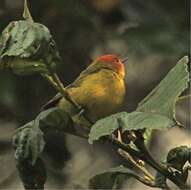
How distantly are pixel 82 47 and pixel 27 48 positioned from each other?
4.45 ft

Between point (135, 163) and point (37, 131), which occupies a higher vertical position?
point (37, 131)

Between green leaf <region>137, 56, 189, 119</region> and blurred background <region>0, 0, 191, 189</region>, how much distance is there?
97 cm

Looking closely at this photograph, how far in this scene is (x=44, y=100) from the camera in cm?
200

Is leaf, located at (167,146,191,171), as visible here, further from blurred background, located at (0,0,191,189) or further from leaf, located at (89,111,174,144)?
blurred background, located at (0,0,191,189)

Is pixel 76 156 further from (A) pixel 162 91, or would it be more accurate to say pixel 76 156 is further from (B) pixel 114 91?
(A) pixel 162 91

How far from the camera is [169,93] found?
2.89 ft

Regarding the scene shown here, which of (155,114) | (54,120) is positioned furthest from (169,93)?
Result: (54,120)

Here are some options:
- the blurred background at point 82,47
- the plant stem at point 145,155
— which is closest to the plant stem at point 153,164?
the plant stem at point 145,155

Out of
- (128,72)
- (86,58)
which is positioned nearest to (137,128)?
(86,58)

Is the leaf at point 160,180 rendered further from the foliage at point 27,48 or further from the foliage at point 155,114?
the foliage at point 27,48

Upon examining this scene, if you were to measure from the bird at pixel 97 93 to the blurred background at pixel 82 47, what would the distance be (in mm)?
502

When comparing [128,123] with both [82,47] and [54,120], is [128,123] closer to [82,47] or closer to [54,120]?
[54,120]

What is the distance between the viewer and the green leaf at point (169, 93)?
86cm

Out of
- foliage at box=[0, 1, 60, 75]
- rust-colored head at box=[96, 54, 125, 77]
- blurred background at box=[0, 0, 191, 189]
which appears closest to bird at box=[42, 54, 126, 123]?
rust-colored head at box=[96, 54, 125, 77]
